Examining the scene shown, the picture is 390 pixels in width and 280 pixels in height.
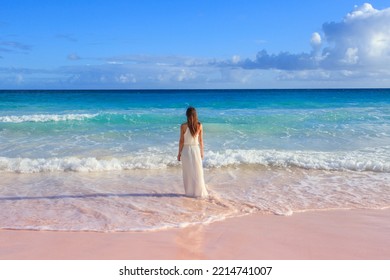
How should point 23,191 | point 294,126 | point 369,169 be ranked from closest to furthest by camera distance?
1. point 23,191
2. point 369,169
3. point 294,126

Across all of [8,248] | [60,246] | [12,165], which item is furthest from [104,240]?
[12,165]

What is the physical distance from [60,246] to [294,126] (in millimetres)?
15862

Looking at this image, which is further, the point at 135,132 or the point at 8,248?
the point at 135,132

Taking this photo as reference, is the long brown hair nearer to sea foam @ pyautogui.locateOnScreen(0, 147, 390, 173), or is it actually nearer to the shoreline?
the shoreline

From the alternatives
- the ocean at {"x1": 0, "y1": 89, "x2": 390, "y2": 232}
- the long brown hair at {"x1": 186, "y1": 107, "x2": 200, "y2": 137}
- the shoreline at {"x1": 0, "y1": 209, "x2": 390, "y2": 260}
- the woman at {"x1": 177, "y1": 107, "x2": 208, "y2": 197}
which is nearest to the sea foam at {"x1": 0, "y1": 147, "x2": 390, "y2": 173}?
the ocean at {"x1": 0, "y1": 89, "x2": 390, "y2": 232}

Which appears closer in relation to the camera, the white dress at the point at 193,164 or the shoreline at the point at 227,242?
the shoreline at the point at 227,242

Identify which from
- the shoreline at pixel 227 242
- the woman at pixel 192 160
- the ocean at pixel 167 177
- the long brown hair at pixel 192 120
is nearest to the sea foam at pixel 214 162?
the ocean at pixel 167 177

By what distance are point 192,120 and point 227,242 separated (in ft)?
8.86

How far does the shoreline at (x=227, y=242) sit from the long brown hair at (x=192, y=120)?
1.91 metres

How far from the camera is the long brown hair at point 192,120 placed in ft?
23.0

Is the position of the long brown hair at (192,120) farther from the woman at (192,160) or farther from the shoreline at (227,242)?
the shoreline at (227,242)

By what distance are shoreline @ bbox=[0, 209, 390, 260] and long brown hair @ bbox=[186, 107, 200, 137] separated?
1.91m
